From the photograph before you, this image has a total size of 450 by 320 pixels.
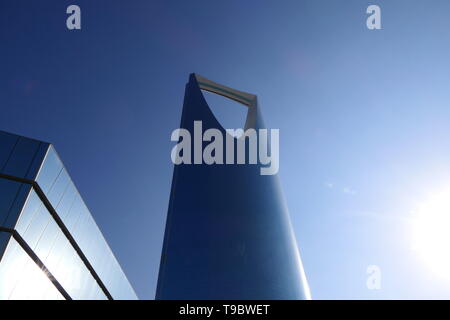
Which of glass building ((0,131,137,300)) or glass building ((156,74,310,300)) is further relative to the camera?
glass building ((156,74,310,300))

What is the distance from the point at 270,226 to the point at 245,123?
11.4 meters

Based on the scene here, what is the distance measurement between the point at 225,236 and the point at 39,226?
435 inches

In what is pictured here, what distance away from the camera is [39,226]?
16.7m

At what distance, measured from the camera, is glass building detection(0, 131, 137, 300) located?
14.8 meters

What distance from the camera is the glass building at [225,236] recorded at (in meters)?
20.1

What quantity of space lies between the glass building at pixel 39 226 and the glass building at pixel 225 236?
5176 millimetres

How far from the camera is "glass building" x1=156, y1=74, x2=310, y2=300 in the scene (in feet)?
66.1

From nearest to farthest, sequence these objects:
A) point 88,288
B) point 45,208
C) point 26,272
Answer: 1. point 26,272
2. point 45,208
3. point 88,288

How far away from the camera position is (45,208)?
Result: 17188mm

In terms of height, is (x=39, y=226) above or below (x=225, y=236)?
below

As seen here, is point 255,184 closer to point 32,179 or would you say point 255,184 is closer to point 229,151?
point 229,151

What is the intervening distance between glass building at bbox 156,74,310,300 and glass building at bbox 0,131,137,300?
518 centimetres
